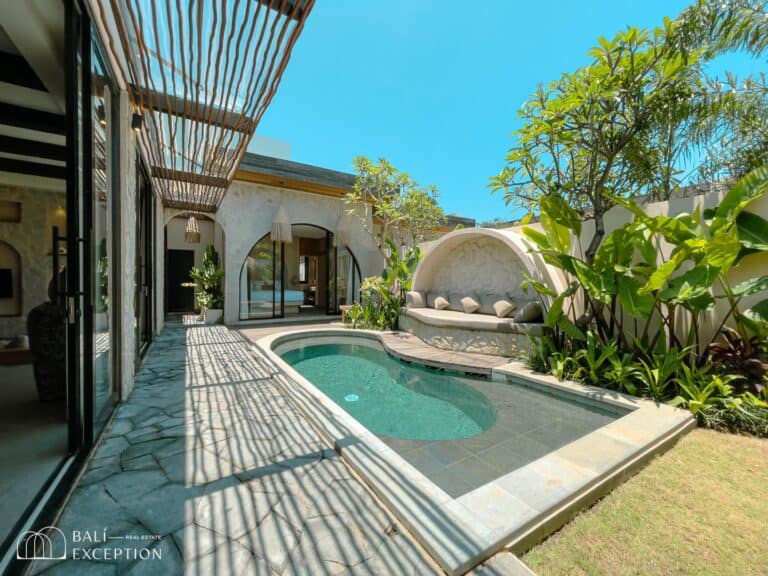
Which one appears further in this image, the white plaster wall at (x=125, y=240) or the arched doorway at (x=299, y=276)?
the arched doorway at (x=299, y=276)

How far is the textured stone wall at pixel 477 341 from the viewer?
6762 mm

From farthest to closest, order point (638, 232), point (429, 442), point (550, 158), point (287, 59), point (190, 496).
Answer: point (550, 158) → point (638, 232) → point (429, 442) → point (287, 59) → point (190, 496)

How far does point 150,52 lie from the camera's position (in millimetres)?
3168

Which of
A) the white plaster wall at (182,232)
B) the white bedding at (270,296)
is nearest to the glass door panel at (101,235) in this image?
the white bedding at (270,296)

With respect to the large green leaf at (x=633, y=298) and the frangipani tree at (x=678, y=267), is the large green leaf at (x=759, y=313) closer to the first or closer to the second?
the frangipani tree at (x=678, y=267)

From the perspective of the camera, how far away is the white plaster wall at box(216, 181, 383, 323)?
10945mm

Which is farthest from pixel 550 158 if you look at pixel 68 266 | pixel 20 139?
pixel 20 139

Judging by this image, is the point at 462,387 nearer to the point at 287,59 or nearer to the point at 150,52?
the point at 287,59

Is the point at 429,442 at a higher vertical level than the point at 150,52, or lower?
lower

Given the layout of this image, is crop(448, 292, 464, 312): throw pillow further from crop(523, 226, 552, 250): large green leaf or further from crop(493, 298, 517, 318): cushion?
crop(523, 226, 552, 250): large green leaf

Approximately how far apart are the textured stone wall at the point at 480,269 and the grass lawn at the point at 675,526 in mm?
5475

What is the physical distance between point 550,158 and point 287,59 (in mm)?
5355

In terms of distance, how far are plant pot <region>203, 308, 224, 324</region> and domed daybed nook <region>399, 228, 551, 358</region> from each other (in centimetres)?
616

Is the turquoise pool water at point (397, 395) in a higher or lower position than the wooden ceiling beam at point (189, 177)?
lower
